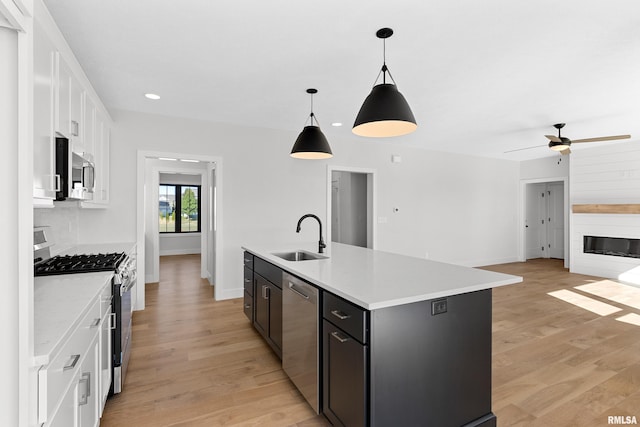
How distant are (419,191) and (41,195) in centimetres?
590

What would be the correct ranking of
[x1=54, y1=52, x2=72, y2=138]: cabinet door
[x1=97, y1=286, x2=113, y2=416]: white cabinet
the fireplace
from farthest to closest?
the fireplace
[x1=54, y1=52, x2=72, y2=138]: cabinet door
[x1=97, y1=286, x2=113, y2=416]: white cabinet

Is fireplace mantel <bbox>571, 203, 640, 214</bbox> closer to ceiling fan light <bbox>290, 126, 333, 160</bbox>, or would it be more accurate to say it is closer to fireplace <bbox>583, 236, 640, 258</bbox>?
fireplace <bbox>583, 236, 640, 258</bbox>

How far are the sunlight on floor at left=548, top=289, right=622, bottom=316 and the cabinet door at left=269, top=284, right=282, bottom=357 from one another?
13.2 ft

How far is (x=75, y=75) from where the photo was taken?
2.31 metres

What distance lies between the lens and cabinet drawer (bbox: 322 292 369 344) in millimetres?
1445

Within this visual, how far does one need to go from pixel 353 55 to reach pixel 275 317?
90.9 inches

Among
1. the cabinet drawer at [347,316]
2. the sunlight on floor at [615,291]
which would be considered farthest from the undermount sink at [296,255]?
the sunlight on floor at [615,291]

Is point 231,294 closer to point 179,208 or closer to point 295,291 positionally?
point 295,291

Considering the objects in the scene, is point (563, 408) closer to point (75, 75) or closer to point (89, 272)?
point (89, 272)

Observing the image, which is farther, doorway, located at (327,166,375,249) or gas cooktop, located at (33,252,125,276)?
doorway, located at (327,166,375,249)

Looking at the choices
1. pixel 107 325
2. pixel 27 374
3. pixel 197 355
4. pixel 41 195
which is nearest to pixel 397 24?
pixel 41 195

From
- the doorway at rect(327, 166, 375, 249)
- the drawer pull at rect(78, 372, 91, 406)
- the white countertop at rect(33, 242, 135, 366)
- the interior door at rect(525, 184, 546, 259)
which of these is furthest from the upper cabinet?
the interior door at rect(525, 184, 546, 259)

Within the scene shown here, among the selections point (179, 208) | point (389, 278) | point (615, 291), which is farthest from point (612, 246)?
point (179, 208)

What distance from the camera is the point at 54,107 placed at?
185 centimetres
